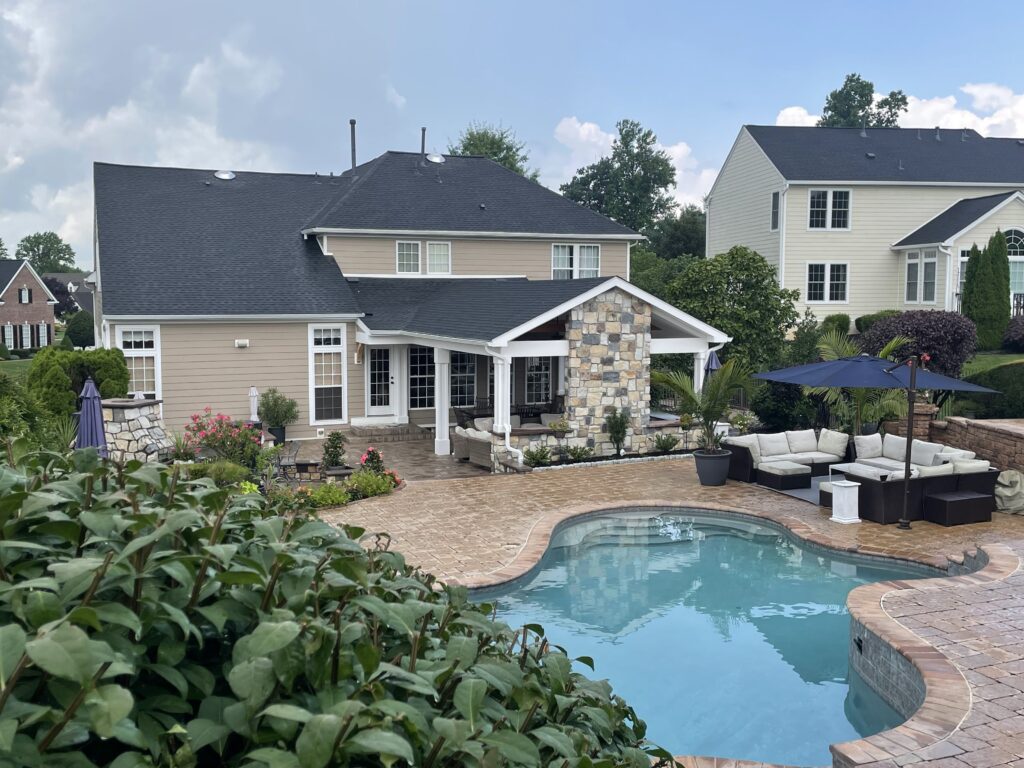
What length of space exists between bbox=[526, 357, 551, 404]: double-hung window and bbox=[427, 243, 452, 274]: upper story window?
3.42m

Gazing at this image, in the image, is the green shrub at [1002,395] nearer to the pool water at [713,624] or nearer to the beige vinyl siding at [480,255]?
the beige vinyl siding at [480,255]

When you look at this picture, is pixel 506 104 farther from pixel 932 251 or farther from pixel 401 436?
pixel 401 436

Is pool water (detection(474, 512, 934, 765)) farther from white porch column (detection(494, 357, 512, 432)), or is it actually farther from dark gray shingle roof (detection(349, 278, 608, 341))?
dark gray shingle roof (detection(349, 278, 608, 341))

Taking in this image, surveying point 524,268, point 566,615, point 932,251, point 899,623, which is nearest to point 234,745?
point 899,623

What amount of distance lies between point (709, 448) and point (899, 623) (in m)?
8.35

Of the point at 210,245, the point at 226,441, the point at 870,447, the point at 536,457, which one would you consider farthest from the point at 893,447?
the point at 210,245

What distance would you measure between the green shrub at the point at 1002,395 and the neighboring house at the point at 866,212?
10813mm

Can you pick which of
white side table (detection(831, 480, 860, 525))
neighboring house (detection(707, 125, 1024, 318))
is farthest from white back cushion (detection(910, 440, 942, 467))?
neighboring house (detection(707, 125, 1024, 318))

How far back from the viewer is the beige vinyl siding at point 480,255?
24.4 m

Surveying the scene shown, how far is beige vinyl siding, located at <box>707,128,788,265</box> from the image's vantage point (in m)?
35.0

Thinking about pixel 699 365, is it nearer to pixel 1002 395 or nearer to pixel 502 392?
pixel 502 392

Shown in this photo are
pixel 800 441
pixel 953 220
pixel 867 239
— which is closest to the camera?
pixel 800 441

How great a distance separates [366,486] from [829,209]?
2483 centimetres

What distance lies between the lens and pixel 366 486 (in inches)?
604
